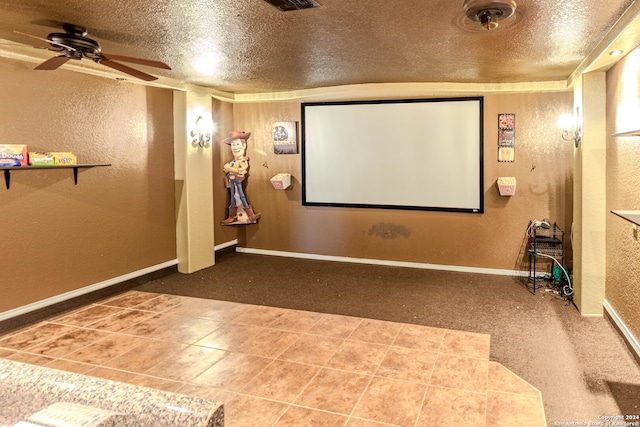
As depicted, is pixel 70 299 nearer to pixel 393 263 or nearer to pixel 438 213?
pixel 393 263

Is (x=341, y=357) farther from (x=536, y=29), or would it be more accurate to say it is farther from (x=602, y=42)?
(x=602, y=42)

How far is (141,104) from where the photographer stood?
552 centimetres

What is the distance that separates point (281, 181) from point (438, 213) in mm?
2328

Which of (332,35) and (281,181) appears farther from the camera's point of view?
(281,181)

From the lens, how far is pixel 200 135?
20.4ft

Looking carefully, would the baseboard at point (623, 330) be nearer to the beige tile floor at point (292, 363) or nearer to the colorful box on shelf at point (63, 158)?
the beige tile floor at point (292, 363)

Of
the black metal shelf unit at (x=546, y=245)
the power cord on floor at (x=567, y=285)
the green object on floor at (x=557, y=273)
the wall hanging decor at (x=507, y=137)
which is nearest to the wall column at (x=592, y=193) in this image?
the power cord on floor at (x=567, y=285)

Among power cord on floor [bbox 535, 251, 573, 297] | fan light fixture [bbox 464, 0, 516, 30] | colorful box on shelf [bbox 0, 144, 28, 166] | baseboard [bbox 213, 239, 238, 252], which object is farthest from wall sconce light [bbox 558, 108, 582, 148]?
colorful box on shelf [bbox 0, 144, 28, 166]

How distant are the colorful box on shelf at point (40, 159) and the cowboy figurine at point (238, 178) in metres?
2.77

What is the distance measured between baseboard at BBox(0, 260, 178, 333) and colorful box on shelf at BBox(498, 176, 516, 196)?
443 centimetres

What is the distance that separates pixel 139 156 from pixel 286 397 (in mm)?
3717

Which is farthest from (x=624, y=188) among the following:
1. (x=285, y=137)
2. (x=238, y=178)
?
(x=238, y=178)

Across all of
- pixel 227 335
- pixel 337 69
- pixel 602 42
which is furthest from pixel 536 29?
pixel 227 335

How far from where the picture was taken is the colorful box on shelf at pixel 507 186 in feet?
19.0
